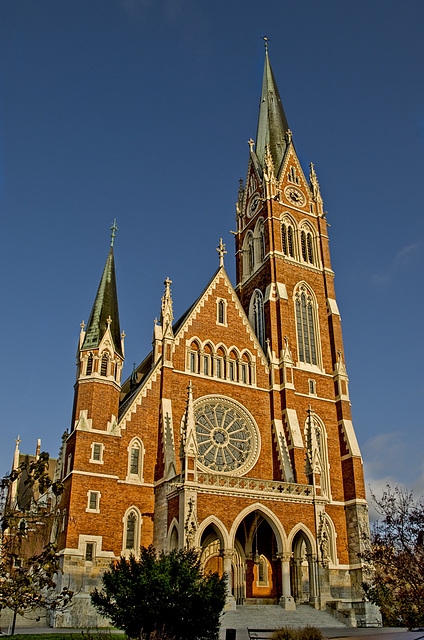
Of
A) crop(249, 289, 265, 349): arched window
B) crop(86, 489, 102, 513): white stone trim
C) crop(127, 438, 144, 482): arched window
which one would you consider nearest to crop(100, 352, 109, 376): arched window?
crop(127, 438, 144, 482): arched window

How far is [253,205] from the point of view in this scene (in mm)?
45875

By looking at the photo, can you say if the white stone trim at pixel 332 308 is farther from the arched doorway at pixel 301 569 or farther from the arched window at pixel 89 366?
the arched window at pixel 89 366

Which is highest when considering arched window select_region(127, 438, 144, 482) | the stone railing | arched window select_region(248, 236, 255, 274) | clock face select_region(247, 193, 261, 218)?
clock face select_region(247, 193, 261, 218)

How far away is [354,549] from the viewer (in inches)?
1288

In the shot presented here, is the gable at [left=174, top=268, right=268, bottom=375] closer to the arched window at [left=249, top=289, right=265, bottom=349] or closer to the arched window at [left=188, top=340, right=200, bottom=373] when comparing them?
the arched window at [left=188, top=340, right=200, bottom=373]

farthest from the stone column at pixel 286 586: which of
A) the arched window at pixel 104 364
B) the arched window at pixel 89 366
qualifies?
the arched window at pixel 89 366

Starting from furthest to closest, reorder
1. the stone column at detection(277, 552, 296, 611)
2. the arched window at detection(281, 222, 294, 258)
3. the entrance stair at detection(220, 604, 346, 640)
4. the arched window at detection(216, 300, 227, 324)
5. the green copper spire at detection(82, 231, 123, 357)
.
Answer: the arched window at detection(281, 222, 294, 258)
the arched window at detection(216, 300, 227, 324)
the green copper spire at detection(82, 231, 123, 357)
the stone column at detection(277, 552, 296, 611)
the entrance stair at detection(220, 604, 346, 640)

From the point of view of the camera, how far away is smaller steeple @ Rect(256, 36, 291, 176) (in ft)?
156

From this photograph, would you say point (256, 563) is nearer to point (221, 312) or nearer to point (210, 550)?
point (210, 550)

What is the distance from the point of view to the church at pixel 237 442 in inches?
1069

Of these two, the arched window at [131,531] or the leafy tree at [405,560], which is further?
the arched window at [131,531]

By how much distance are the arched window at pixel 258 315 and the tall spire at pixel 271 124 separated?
1097 centimetres

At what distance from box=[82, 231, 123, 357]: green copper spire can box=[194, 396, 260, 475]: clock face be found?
5980mm

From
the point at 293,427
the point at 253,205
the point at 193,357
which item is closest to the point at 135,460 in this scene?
the point at 193,357
